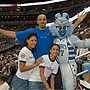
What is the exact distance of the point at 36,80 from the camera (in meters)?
2.04

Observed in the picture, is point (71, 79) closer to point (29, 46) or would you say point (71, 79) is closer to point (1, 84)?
point (29, 46)

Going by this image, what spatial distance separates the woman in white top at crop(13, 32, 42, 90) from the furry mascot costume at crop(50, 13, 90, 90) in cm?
51

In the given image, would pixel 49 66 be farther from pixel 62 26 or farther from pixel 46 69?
pixel 62 26

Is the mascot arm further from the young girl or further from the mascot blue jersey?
the young girl

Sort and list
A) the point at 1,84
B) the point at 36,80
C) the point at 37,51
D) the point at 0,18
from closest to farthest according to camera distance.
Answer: the point at 36,80 < the point at 37,51 < the point at 1,84 < the point at 0,18

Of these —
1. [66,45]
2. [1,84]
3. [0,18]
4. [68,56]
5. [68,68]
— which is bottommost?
[1,84]

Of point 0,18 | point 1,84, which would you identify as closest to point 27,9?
point 0,18

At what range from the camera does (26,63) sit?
2.05 metres

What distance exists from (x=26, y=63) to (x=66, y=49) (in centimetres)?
74

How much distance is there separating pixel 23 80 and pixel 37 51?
0.52 metres

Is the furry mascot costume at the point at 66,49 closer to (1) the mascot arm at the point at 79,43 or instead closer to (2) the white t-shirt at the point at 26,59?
(1) the mascot arm at the point at 79,43

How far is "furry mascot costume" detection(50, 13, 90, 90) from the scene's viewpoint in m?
2.38

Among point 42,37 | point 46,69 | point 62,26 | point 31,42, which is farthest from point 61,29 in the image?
point 46,69

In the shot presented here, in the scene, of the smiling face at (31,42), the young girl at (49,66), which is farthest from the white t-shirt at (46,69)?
the smiling face at (31,42)
